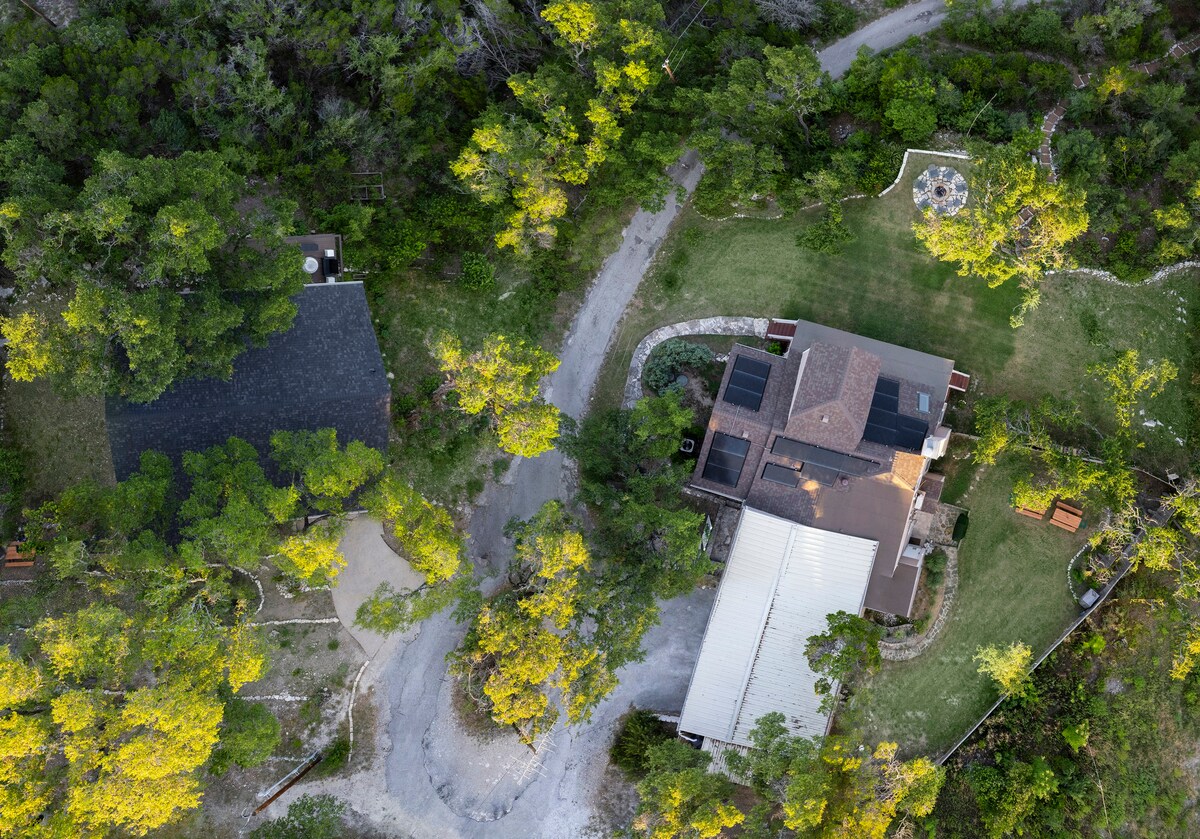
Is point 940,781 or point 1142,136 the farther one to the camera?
point 1142,136

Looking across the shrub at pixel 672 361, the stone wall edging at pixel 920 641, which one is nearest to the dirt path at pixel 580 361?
the shrub at pixel 672 361

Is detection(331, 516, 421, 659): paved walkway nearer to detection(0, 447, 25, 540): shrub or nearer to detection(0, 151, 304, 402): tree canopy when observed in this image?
detection(0, 151, 304, 402): tree canopy

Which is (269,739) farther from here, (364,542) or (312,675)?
(364,542)

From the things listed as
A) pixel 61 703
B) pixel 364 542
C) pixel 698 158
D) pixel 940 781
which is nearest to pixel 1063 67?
pixel 698 158

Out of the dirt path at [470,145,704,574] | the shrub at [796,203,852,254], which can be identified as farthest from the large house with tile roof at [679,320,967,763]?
the dirt path at [470,145,704,574]

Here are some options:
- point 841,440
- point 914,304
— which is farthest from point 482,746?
point 914,304

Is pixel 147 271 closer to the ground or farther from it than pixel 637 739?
farther from it

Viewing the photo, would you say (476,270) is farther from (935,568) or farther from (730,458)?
(935,568)

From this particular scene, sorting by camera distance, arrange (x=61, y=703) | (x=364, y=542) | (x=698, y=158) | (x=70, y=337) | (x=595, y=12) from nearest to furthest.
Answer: (x=61, y=703) → (x=70, y=337) → (x=595, y=12) → (x=364, y=542) → (x=698, y=158)
